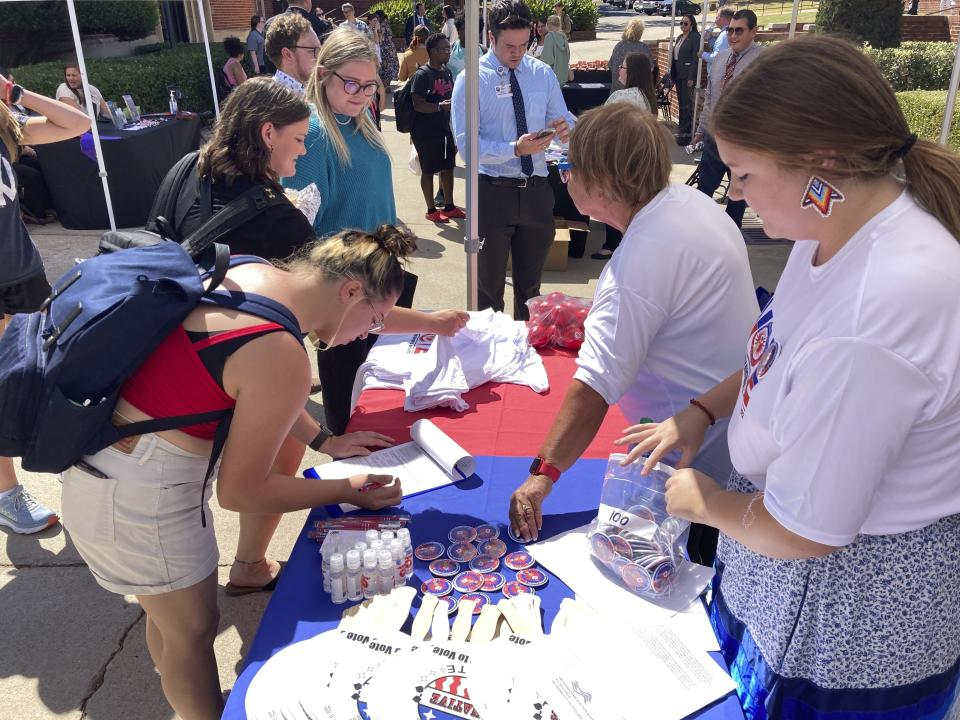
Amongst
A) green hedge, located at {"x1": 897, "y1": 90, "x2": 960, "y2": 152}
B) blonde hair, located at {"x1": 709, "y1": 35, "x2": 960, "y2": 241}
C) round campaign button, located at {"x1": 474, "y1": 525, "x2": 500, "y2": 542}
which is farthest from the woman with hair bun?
green hedge, located at {"x1": 897, "y1": 90, "x2": 960, "y2": 152}

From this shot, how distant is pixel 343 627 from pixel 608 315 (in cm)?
88

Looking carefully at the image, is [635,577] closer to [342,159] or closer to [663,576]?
[663,576]

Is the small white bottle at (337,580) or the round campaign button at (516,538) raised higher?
the small white bottle at (337,580)

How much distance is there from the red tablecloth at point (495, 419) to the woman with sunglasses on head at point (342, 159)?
2.12 feet

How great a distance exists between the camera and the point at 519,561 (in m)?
1.61

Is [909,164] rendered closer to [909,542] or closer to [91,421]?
[909,542]

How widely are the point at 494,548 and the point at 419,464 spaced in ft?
1.40

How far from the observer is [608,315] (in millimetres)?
1720

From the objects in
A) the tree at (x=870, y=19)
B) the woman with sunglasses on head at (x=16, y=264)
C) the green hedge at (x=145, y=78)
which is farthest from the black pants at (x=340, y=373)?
the tree at (x=870, y=19)

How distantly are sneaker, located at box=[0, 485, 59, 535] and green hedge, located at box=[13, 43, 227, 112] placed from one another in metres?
7.22

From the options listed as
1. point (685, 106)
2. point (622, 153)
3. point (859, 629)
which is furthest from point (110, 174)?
point (685, 106)

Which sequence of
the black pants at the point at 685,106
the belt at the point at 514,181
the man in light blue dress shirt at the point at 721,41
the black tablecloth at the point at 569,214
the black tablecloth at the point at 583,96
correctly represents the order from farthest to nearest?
the black pants at the point at 685,106 → the man in light blue dress shirt at the point at 721,41 → the black tablecloth at the point at 583,96 → the black tablecloth at the point at 569,214 → the belt at the point at 514,181

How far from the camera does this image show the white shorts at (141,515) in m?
1.56

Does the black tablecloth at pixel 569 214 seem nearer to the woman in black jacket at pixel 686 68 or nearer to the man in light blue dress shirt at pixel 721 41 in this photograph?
the man in light blue dress shirt at pixel 721 41
